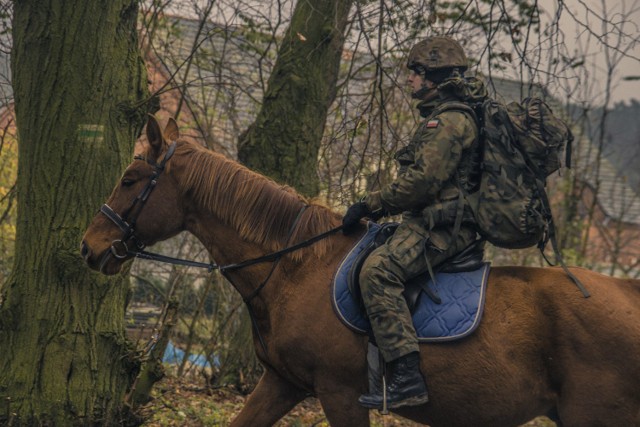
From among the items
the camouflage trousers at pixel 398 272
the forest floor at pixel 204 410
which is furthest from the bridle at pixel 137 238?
the forest floor at pixel 204 410

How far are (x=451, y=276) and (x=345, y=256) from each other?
682 millimetres

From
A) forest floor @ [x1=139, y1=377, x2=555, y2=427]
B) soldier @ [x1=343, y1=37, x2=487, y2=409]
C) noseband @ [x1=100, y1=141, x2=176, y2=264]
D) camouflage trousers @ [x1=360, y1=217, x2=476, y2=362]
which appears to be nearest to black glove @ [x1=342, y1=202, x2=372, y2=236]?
soldier @ [x1=343, y1=37, x2=487, y2=409]

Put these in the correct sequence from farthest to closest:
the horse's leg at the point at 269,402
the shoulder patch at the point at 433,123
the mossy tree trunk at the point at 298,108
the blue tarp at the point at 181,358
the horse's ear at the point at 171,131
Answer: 1. the blue tarp at the point at 181,358
2. the mossy tree trunk at the point at 298,108
3. the horse's ear at the point at 171,131
4. the horse's leg at the point at 269,402
5. the shoulder patch at the point at 433,123

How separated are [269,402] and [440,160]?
1923 mm

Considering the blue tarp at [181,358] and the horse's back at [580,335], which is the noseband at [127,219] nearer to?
the horse's back at [580,335]

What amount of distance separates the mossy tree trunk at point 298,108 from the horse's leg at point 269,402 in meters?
3.52

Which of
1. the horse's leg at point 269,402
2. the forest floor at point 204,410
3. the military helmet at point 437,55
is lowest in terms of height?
the forest floor at point 204,410

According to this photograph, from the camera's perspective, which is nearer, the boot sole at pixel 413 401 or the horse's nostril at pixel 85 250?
the boot sole at pixel 413 401

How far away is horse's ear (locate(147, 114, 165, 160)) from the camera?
198 inches

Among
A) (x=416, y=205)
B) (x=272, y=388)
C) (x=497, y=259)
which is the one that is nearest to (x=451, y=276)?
(x=416, y=205)

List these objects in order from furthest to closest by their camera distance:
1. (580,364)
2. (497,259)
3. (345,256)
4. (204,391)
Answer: (497,259), (204,391), (345,256), (580,364)

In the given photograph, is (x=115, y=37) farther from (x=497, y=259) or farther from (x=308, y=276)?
(x=497, y=259)

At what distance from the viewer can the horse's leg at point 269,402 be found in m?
4.93

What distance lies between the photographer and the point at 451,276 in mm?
A: 4672
